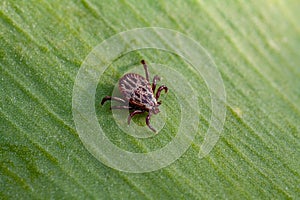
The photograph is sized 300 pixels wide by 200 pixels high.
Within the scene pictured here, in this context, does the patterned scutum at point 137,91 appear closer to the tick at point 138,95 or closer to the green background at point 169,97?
the tick at point 138,95

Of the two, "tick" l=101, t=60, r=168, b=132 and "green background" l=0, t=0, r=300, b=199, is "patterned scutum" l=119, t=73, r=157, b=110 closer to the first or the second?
"tick" l=101, t=60, r=168, b=132

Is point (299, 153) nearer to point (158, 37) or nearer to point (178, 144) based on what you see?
point (178, 144)

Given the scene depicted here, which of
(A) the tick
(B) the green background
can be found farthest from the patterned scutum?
(B) the green background

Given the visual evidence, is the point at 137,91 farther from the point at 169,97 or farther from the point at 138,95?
the point at 169,97

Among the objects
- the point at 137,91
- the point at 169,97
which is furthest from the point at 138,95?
the point at 169,97

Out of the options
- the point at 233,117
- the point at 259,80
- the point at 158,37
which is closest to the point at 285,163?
the point at 233,117

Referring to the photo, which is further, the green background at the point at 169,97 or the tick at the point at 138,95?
the tick at the point at 138,95

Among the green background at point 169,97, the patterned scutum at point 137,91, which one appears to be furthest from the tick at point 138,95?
the green background at point 169,97
